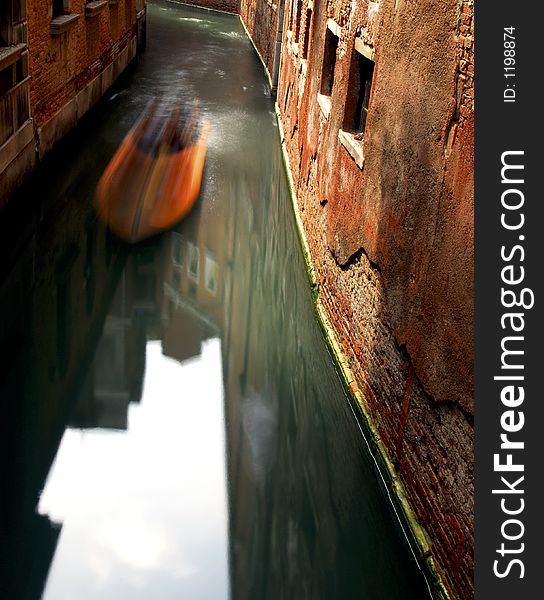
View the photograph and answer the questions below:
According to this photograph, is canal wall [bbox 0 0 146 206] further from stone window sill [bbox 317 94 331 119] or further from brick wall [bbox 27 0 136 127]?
stone window sill [bbox 317 94 331 119]

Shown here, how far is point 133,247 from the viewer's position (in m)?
8.69

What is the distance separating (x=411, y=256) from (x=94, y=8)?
33.3 ft

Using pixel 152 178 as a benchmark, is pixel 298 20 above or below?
above

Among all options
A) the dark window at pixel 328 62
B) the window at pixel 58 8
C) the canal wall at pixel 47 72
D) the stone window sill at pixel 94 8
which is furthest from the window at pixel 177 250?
the stone window sill at pixel 94 8

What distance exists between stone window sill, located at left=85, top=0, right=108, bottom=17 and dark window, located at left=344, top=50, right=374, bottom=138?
24.3 feet

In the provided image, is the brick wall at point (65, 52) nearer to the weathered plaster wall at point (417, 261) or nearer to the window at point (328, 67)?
the window at point (328, 67)

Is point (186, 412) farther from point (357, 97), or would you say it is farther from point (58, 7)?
point (58, 7)

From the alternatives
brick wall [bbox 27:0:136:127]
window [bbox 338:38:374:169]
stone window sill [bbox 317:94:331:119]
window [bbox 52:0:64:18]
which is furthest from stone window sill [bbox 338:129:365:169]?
window [bbox 52:0:64:18]

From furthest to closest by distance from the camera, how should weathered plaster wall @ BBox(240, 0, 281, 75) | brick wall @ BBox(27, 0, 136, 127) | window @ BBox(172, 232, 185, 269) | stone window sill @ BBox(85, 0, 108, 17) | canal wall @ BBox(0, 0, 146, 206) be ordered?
weathered plaster wall @ BBox(240, 0, 281, 75) → stone window sill @ BBox(85, 0, 108, 17) → brick wall @ BBox(27, 0, 136, 127) → canal wall @ BBox(0, 0, 146, 206) → window @ BBox(172, 232, 185, 269)

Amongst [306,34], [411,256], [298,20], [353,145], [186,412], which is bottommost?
A: [186,412]

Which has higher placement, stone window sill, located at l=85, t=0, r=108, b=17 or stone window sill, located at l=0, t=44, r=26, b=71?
stone window sill, located at l=85, t=0, r=108, b=17

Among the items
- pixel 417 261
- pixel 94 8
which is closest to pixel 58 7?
pixel 94 8

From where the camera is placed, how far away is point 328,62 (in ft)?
28.2

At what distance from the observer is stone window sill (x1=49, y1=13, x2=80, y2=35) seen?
10406 mm
